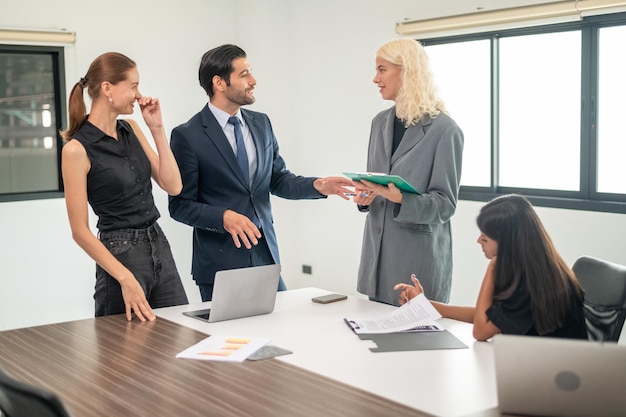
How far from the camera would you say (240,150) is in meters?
3.26

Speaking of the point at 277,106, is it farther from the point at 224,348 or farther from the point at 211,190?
the point at 224,348

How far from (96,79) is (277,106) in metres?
3.65

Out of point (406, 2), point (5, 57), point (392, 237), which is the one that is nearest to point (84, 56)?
point (5, 57)

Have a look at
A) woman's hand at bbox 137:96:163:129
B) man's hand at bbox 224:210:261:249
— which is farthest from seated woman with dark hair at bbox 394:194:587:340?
woman's hand at bbox 137:96:163:129

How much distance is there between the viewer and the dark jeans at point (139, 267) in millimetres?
2756

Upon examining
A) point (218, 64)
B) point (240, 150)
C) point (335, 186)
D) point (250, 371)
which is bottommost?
point (250, 371)

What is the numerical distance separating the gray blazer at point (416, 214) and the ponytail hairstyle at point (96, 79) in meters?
1.10

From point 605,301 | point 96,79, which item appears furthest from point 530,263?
point 96,79

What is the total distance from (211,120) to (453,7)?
7.88ft

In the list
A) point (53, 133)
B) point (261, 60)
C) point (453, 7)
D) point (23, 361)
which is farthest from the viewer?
point (261, 60)

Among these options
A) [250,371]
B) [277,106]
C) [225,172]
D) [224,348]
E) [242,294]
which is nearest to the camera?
[250,371]

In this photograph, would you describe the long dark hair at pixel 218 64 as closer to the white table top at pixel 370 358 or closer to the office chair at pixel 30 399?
the white table top at pixel 370 358

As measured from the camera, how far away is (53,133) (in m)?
5.49

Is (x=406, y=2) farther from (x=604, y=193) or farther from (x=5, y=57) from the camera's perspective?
(x=5, y=57)
